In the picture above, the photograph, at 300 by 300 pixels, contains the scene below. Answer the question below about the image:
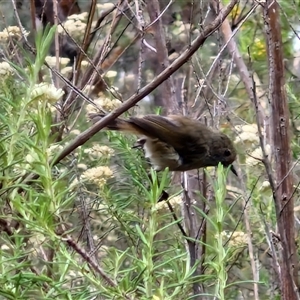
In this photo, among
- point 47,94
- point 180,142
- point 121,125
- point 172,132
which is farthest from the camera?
point 180,142

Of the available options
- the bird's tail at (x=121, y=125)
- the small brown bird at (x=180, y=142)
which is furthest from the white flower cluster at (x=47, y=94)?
the small brown bird at (x=180, y=142)

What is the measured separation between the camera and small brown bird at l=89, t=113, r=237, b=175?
2896mm

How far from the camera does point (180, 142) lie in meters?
3.36

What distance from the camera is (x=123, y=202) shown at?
1.98 meters

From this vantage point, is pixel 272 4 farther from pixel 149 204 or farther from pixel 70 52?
pixel 70 52

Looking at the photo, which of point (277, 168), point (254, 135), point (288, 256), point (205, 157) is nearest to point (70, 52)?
point (205, 157)

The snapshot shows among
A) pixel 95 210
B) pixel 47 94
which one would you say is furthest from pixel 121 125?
pixel 47 94

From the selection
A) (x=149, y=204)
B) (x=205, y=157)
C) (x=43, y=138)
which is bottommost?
(x=205, y=157)

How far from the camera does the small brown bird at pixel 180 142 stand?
2896mm

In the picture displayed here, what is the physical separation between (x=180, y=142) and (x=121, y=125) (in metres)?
0.76

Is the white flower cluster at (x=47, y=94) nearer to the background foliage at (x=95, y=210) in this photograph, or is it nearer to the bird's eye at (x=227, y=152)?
the background foliage at (x=95, y=210)

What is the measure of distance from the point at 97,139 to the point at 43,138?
56.5 inches

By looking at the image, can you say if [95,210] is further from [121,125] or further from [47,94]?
[47,94]

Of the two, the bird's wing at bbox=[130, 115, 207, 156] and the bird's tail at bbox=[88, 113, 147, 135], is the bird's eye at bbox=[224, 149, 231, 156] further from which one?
the bird's tail at bbox=[88, 113, 147, 135]
